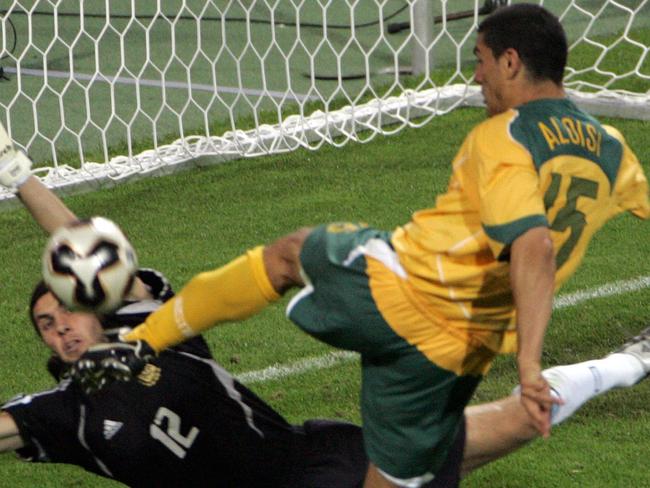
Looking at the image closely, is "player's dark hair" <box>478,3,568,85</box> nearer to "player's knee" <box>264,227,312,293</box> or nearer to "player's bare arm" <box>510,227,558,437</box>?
"player's bare arm" <box>510,227,558,437</box>

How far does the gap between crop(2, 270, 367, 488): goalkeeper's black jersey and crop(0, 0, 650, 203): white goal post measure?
445 centimetres

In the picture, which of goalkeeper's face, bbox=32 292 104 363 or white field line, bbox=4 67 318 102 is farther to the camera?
white field line, bbox=4 67 318 102

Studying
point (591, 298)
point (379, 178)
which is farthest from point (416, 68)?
point (591, 298)

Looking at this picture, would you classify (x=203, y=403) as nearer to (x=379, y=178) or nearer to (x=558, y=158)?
(x=558, y=158)

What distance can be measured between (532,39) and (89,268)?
4.18ft

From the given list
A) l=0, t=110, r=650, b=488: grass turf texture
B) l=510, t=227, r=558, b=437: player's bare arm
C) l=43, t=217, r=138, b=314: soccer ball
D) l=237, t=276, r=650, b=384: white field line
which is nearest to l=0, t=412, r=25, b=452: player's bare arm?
l=43, t=217, r=138, b=314: soccer ball

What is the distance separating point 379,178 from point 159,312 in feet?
14.9

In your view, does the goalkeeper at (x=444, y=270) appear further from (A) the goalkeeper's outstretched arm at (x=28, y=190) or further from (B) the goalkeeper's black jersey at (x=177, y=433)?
(A) the goalkeeper's outstretched arm at (x=28, y=190)

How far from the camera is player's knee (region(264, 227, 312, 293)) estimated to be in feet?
13.1

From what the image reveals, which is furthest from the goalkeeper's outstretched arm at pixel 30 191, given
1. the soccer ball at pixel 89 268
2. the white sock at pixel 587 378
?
the white sock at pixel 587 378

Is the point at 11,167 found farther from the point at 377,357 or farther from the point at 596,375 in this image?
the point at 596,375

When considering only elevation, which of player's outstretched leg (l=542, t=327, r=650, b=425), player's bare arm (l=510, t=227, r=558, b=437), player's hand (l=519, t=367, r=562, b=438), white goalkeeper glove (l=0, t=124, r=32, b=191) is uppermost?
white goalkeeper glove (l=0, t=124, r=32, b=191)

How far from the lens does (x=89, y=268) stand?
3908 mm

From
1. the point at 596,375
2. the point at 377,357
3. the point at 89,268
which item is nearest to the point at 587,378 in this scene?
the point at 596,375
